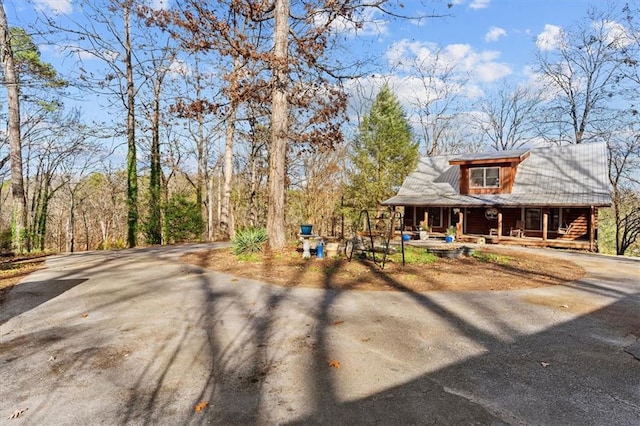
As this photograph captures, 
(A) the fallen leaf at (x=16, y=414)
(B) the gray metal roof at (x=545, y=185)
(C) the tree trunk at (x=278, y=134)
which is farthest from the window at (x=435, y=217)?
(A) the fallen leaf at (x=16, y=414)

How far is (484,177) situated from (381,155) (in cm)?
803

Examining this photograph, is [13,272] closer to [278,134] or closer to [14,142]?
[14,142]

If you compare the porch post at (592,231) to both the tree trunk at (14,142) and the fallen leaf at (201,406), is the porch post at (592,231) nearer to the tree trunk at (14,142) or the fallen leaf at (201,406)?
the fallen leaf at (201,406)

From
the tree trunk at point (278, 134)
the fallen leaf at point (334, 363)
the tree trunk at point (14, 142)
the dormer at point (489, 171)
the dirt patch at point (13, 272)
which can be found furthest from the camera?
the dormer at point (489, 171)

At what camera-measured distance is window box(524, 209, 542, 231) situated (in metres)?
17.7

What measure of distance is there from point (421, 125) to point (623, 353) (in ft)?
95.4

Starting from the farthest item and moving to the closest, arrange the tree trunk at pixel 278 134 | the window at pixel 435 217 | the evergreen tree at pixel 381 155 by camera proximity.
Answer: the evergreen tree at pixel 381 155, the window at pixel 435 217, the tree trunk at pixel 278 134

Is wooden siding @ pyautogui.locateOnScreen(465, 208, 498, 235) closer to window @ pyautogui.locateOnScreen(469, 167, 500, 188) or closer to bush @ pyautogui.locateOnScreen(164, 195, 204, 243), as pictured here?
window @ pyautogui.locateOnScreen(469, 167, 500, 188)

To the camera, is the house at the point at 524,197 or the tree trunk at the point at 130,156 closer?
the tree trunk at the point at 130,156

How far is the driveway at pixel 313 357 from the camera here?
2.59m

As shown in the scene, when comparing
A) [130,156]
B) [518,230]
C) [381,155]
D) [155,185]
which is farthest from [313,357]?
[381,155]

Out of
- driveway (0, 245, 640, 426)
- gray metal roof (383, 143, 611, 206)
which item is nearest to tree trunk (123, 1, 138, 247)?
driveway (0, 245, 640, 426)

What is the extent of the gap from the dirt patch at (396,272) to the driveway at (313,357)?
680 millimetres

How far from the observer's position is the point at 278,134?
1001 centimetres
